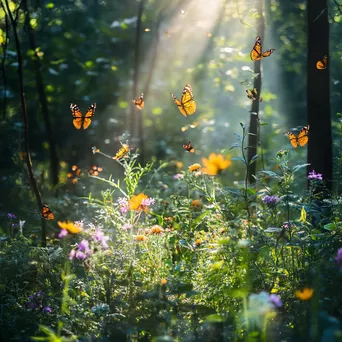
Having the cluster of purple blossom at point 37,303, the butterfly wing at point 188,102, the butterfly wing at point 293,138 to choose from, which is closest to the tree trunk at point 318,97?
the butterfly wing at point 293,138

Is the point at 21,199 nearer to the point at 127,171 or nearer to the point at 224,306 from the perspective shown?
the point at 127,171

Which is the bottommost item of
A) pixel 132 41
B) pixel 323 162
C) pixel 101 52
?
pixel 323 162

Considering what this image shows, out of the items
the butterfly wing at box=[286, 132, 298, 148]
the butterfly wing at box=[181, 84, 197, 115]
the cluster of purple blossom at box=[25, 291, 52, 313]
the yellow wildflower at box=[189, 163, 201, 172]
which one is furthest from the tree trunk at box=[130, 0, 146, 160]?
the cluster of purple blossom at box=[25, 291, 52, 313]

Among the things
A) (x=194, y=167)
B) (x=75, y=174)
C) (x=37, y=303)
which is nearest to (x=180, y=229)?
(x=194, y=167)

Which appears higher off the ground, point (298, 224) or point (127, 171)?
point (127, 171)

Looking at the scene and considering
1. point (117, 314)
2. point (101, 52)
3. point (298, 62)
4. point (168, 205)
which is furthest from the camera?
point (298, 62)

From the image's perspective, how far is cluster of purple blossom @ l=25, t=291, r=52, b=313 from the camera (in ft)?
10.5

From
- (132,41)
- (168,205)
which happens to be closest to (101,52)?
(132,41)

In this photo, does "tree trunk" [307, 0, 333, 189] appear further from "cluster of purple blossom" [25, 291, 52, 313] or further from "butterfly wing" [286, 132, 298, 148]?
"cluster of purple blossom" [25, 291, 52, 313]

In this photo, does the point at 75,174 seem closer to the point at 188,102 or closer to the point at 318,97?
the point at 188,102

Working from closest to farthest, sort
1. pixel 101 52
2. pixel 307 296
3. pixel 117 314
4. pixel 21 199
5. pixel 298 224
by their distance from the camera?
pixel 307 296
pixel 117 314
pixel 298 224
pixel 21 199
pixel 101 52

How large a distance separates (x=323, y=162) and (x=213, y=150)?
19.2 ft

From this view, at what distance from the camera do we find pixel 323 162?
15.7ft

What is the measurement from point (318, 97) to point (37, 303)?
3003mm
